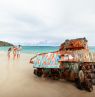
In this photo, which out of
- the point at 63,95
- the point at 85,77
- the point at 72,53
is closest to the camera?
the point at 63,95

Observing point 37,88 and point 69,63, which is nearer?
point 37,88

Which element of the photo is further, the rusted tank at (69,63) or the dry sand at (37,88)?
the rusted tank at (69,63)

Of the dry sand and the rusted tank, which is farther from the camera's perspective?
the rusted tank

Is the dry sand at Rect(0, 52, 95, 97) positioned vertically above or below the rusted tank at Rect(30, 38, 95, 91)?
below

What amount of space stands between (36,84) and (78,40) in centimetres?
378

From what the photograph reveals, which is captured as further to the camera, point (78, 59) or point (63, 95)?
point (78, 59)

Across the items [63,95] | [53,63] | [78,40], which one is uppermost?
[78,40]

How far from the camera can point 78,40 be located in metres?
11.0

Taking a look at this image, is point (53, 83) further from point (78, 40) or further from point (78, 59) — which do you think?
point (78, 40)

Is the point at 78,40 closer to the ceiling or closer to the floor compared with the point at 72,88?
closer to the ceiling

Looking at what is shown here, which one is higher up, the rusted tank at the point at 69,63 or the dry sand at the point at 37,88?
the rusted tank at the point at 69,63

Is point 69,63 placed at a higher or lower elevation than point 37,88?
higher

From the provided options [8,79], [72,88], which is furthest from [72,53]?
[8,79]

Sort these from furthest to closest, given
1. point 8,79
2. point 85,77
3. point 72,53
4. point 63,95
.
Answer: point 8,79 → point 72,53 → point 85,77 → point 63,95
